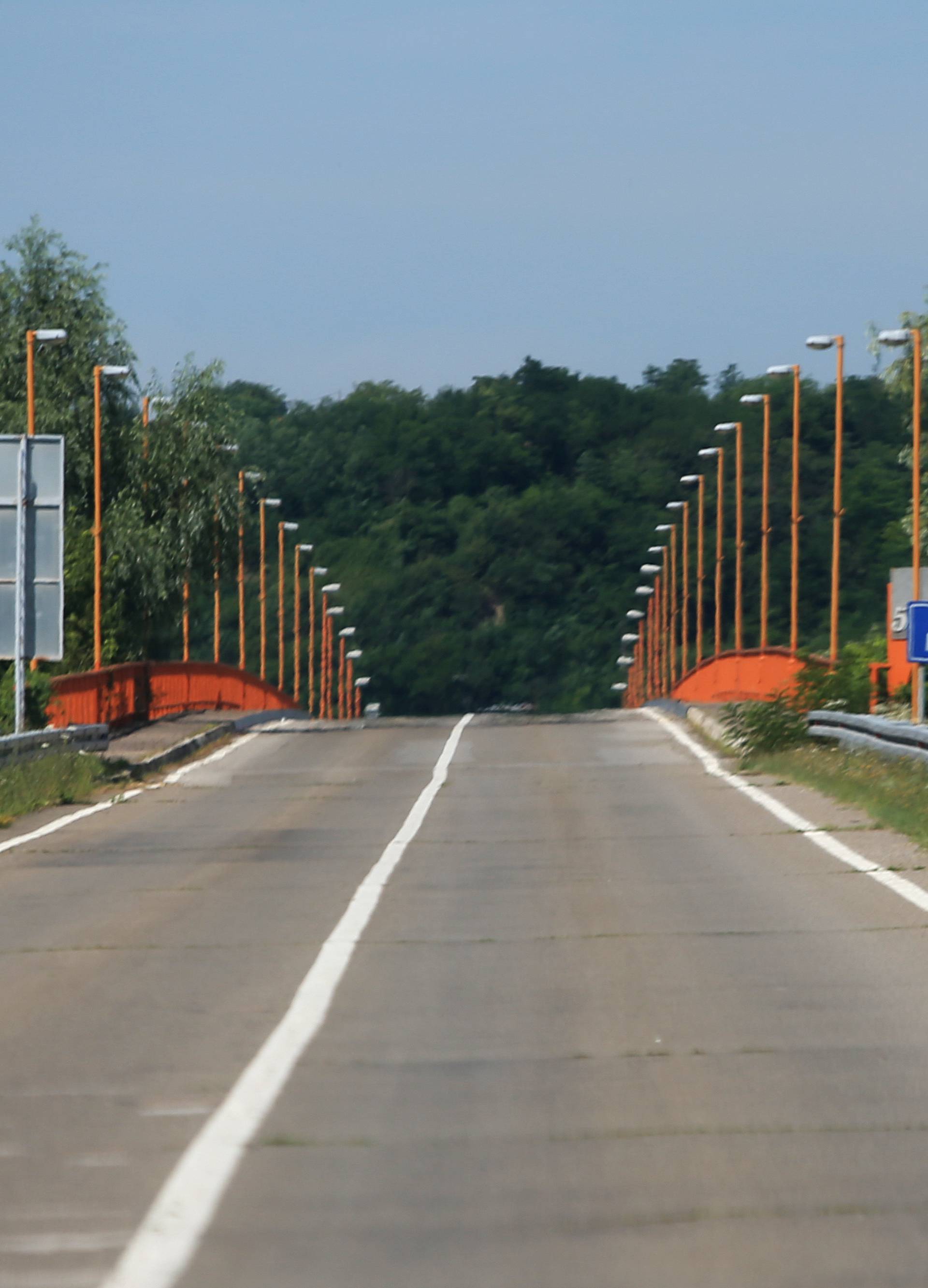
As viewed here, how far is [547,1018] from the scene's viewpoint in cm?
859

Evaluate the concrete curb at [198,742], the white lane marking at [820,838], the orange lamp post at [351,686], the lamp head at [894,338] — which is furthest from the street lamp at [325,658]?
the white lane marking at [820,838]

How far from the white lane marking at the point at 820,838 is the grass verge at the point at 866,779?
0.58 metres

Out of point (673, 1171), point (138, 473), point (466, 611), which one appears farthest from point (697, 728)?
point (466, 611)

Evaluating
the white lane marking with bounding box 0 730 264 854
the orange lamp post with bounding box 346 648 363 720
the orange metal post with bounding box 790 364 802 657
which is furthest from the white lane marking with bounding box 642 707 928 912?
the orange lamp post with bounding box 346 648 363 720

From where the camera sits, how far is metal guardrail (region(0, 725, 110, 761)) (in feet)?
73.0

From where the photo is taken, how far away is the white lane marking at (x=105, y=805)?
17891 mm

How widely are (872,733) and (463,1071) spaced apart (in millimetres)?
17414

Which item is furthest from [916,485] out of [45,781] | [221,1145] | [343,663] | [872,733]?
[343,663]

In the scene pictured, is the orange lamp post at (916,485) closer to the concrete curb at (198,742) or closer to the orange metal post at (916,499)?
the orange metal post at (916,499)

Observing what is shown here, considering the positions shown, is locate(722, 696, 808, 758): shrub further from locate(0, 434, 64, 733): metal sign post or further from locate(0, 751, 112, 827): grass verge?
locate(0, 434, 64, 733): metal sign post

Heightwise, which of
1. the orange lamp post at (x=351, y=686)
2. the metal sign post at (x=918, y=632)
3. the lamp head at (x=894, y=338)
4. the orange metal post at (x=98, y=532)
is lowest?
the orange lamp post at (x=351, y=686)

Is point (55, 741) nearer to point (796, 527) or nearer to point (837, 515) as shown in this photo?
point (837, 515)

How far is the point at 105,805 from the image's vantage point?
22016mm

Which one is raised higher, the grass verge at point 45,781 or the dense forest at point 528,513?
the dense forest at point 528,513
